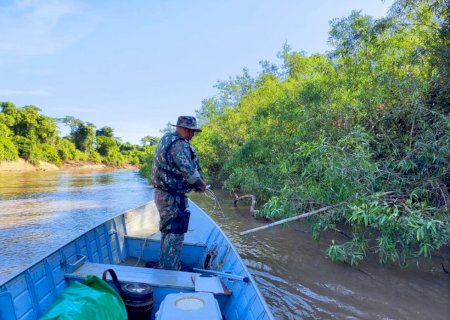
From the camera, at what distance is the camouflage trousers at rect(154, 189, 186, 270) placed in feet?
10.5

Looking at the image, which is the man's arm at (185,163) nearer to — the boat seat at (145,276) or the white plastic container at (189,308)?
the boat seat at (145,276)

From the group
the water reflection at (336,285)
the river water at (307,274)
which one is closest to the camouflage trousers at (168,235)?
the river water at (307,274)

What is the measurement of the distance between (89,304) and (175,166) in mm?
1509

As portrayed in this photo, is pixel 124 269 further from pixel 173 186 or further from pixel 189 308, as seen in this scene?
pixel 189 308

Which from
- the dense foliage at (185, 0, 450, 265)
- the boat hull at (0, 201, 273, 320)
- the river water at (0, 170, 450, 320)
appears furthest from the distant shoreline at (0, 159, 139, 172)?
the boat hull at (0, 201, 273, 320)

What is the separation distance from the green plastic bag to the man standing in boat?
105 cm

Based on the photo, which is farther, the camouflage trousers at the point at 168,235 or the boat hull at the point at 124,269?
the camouflage trousers at the point at 168,235

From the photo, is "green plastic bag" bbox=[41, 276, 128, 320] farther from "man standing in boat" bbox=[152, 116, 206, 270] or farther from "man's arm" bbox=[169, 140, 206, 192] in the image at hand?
"man's arm" bbox=[169, 140, 206, 192]

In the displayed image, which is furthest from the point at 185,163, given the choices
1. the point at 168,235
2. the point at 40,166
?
the point at 40,166

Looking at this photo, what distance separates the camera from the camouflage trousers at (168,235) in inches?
127

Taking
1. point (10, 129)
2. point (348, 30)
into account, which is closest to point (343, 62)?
point (348, 30)

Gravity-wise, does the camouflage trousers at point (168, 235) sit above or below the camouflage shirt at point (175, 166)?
below

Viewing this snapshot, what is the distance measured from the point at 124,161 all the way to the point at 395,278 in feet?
227

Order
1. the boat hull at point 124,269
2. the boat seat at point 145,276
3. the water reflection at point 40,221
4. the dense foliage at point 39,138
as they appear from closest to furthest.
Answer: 1. the boat hull at point 124,269
2. the boat seat at point 145,276
3. the water reflection at point 40,221
4. the dense foliage at point 39,138
